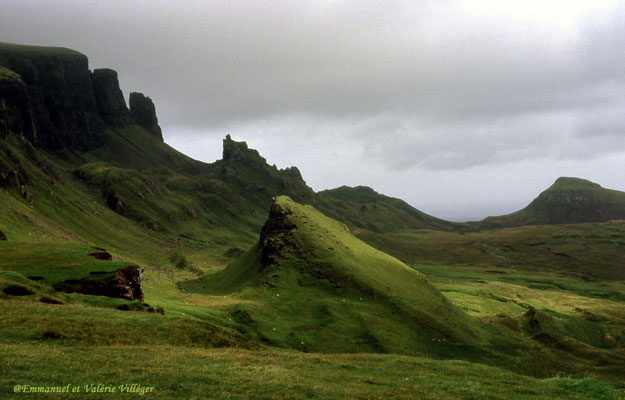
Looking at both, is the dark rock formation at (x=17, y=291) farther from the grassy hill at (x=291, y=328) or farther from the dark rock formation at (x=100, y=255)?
the dark rock formation at (x=100, y=255)

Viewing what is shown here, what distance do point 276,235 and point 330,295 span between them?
31.4m

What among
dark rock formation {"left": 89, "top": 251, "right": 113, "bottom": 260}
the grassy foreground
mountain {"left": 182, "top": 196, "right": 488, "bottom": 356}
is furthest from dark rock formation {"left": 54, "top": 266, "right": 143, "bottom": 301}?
the grassy foreground

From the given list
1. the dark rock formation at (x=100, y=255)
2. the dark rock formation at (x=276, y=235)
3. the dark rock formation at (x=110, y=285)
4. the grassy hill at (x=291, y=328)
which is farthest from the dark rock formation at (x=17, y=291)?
the dark rock formation at (x=276, y=235)

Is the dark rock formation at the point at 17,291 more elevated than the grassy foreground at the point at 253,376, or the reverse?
the dark rock formation at the point at 17,291

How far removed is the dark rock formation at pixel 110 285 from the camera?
183 feet

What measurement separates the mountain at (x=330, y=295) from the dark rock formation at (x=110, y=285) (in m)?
21.9

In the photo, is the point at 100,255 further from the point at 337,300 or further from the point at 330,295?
the point at 337,300

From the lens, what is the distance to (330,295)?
97.2 meters

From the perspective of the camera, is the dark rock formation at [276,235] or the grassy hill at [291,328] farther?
the dark rock formation at [276,235]

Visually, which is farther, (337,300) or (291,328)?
(337,300)

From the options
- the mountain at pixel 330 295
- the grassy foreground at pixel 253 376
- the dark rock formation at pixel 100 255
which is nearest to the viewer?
the grassy foreground at pixel 253 376

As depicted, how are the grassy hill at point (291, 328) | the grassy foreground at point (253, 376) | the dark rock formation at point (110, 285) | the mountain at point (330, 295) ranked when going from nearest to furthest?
the grassy foreground at point (253, 376) → the grassy hill at point (291, 328) → the dark rock formation at point (110, 285) → the mountain at point (330, 295)

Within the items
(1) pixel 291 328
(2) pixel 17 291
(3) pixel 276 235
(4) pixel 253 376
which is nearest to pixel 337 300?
(1) pixel 291 328

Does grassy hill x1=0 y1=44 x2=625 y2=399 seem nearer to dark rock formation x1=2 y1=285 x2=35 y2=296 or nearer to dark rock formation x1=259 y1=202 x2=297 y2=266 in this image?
dark rock formation x1=2 y1=285 x2=35 y2=296
